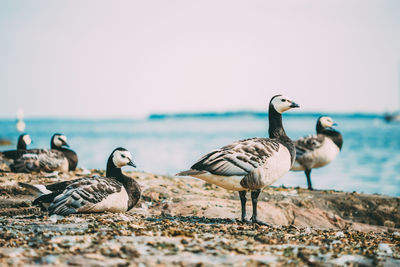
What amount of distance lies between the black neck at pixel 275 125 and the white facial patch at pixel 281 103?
9cm

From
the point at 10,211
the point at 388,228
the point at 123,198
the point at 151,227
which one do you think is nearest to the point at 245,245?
the point at 151,227

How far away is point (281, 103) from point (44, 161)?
8585 mm

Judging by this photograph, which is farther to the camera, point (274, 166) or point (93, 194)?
point (93, 194)

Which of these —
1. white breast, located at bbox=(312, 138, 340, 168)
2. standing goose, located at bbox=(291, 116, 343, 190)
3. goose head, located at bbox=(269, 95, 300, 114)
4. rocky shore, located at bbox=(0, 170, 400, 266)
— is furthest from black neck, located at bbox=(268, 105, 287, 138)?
white breast, located at bbox=(312, 138, 340, 168)

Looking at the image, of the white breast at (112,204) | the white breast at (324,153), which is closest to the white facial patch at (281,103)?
the white breast at (112,204)

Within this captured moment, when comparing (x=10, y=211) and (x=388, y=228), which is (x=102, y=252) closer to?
(x=10, y=211)

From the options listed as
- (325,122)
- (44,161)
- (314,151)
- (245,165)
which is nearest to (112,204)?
(245,165)

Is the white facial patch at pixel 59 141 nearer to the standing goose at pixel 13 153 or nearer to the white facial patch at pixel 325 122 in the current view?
the standing goose at pixel 13 153

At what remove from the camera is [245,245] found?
6.43 metres

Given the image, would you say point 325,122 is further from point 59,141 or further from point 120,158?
point 59,141

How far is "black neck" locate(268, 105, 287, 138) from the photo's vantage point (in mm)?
9789

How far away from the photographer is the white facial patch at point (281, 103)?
9.93m

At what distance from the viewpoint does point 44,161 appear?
49.5ft

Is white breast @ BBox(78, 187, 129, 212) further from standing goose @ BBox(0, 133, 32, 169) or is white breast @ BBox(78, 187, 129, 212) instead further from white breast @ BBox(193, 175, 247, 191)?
standing goose @ BBox(0, 133, 32, 169)
